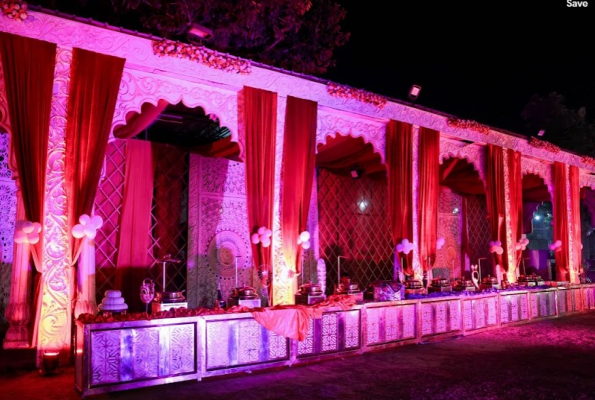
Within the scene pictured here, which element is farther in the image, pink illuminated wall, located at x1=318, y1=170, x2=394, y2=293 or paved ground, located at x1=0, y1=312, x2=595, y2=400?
Answer: pink illuminated wall, located at x1=318, y1=170, x2=394, y2=293

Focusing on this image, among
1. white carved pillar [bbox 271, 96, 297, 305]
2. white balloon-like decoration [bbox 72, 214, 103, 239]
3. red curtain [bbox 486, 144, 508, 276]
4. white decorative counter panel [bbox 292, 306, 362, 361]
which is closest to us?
white balloon-like decoration [bbox 72, 214, 103, 239]

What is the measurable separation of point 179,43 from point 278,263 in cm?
253

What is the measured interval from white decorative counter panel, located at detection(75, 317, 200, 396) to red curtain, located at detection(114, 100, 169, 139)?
2.52m

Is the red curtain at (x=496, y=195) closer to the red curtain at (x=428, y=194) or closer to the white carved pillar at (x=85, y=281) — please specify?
the red curtain at (x=428, y=194)

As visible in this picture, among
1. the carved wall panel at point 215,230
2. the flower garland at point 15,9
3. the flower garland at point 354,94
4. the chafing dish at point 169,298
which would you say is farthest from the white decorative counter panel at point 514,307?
the flower garland at point 15,9

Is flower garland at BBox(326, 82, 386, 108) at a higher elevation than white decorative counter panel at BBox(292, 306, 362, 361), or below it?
higher

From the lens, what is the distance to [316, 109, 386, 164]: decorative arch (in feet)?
20.2

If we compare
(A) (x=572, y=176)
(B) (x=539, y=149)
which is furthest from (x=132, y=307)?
(A) (x=572, y=176)

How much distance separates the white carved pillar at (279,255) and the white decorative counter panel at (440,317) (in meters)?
1.73

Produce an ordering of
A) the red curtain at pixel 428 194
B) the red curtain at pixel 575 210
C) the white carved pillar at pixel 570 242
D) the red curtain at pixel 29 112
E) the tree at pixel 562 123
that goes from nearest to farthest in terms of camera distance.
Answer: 1. the red curtain at pixel 29 112
2. the red curtain at pixel 428 194
3. the white carved pillar at pixel 570 242
4. the red curtain at pixel 575 210
5. the tree at pixel 562 123

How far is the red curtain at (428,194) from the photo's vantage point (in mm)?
6973

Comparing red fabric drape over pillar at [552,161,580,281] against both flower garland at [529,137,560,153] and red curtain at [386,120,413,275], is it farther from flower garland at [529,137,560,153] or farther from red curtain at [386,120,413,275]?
red curtain at [386,120,413,275]

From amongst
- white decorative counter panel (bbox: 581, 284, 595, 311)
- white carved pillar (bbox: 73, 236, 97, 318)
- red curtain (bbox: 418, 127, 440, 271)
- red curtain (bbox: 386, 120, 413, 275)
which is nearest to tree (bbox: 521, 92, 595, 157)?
white decorative counter panel (bbox: 581, 284, 595, 311)

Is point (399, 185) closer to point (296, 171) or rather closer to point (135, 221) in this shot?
point (296, 171)
